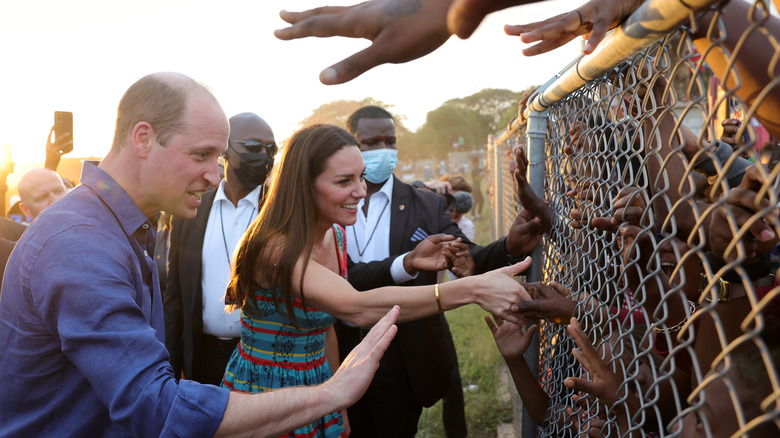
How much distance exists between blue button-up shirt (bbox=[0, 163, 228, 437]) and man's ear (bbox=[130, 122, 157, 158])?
173mm

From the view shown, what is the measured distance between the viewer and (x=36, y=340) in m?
1.66

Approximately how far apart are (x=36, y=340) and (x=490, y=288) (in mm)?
1603

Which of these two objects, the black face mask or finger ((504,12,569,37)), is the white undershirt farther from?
finger ((504,12,569,37))

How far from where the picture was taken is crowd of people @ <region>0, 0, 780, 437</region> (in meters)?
1.05

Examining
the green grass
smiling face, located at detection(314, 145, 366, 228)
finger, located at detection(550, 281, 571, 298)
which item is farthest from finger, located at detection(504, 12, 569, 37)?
the green grass

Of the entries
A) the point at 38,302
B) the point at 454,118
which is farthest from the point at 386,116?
the point at 454,118

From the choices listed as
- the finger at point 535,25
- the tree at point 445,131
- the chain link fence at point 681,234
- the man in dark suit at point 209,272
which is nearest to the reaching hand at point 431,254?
the chain link fence at point 681,234

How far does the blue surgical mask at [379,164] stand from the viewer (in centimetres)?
377

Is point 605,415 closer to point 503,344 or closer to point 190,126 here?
point 503,344

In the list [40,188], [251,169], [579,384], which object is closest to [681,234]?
[579,384]

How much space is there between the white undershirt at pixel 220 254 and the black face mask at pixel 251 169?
84 millimetres

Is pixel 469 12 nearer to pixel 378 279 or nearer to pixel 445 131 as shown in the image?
pixel 378 279

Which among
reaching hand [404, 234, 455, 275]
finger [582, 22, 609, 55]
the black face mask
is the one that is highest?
finger [582, 22, 609, 55]

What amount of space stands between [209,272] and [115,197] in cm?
172
